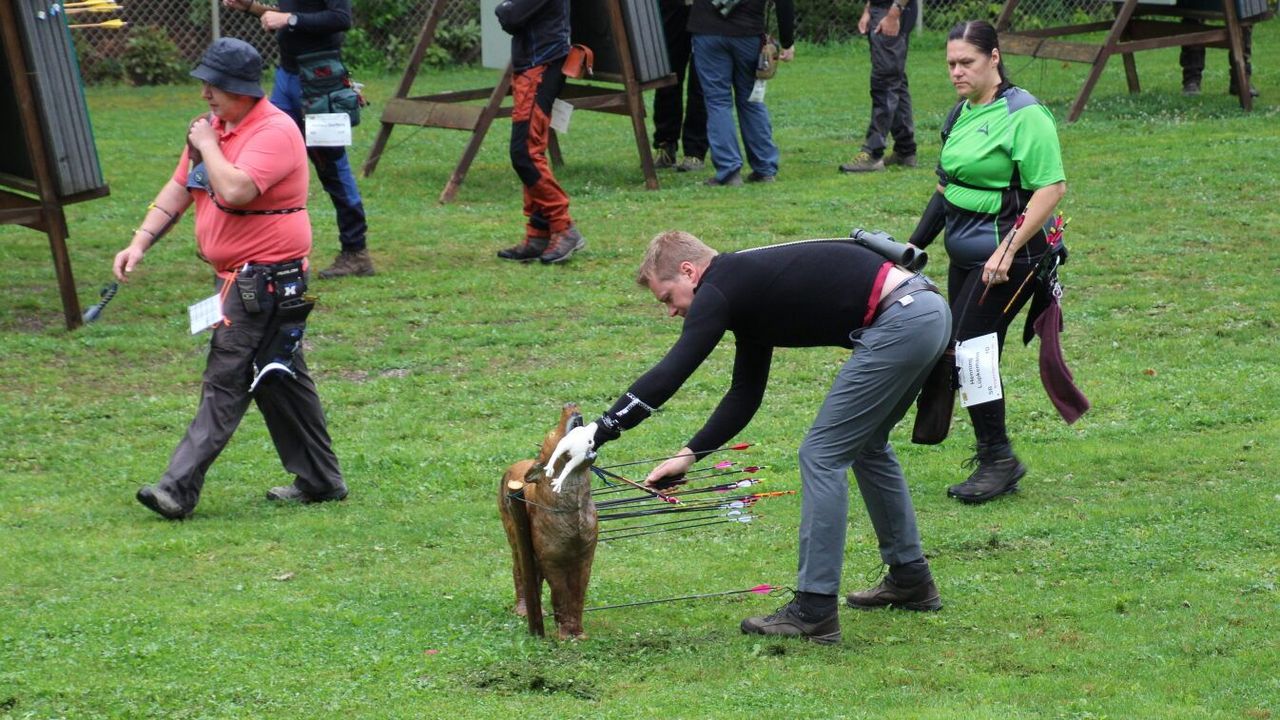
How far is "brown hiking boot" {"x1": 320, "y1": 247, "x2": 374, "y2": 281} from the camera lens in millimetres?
10891

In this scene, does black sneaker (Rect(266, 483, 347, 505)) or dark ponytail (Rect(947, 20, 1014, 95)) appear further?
black sneaker (Rect(266, 483, 347, 505))

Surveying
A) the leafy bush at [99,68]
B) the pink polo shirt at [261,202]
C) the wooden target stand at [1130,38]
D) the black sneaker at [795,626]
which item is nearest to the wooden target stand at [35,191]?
the pink polo shirt at [261,202]

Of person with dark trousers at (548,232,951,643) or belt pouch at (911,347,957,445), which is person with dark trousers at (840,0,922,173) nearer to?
belt pouch at (911,347,957,445)

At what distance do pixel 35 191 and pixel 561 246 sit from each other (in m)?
3.59

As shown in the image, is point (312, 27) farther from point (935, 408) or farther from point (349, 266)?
point (935, 408)

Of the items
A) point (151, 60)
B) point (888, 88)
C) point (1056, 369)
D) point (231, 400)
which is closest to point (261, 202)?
point (231, 400)

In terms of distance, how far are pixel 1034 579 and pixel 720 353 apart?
3801 millimetres

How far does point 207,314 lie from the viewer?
6656mm

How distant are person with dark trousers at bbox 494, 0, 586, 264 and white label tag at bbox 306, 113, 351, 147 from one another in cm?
124

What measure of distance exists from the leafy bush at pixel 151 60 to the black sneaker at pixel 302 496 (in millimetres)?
14535

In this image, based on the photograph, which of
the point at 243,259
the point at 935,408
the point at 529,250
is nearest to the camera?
the point at 935,408

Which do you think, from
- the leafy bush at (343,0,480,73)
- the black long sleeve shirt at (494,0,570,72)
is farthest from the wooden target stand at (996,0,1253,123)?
the leafy bush at (343,0,480,73)

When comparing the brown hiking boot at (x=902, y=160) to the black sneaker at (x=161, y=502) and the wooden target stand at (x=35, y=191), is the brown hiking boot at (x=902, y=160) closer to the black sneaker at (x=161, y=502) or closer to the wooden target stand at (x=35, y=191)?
the wooden target stand at (x=35, y=191)

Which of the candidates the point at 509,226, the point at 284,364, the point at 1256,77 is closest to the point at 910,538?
the point at 284,364
